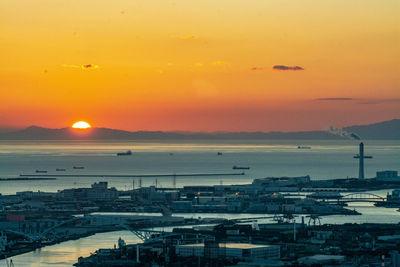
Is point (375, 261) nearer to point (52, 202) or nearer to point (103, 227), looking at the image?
point (103, 227)

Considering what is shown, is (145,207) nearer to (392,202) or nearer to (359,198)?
(392,202)

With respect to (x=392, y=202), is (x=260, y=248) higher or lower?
lower

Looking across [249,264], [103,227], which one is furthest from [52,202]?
[249,264]

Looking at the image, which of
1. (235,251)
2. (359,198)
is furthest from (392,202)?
(235,251)

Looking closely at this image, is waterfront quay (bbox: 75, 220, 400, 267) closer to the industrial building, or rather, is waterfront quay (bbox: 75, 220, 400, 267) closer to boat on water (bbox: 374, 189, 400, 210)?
the industrial building

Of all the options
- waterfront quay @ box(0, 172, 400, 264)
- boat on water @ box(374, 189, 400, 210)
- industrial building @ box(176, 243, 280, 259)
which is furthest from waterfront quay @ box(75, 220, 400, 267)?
boat on water @ box(374, 189, 400, 210)

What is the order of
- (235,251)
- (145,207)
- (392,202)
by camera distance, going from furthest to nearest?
1. (392,202)
2. (145,207)
3. (235,251)

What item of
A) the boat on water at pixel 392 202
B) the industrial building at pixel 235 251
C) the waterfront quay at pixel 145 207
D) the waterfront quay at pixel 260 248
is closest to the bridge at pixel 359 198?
the waterfront quay at pixel 145 207

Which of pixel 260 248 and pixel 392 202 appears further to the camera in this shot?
pixel 392 202
